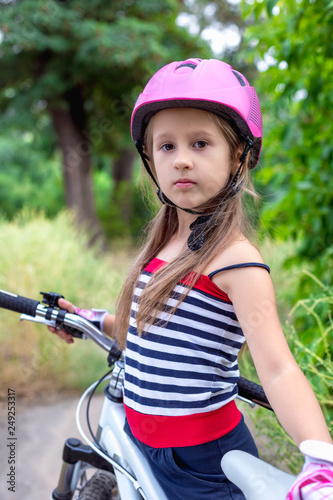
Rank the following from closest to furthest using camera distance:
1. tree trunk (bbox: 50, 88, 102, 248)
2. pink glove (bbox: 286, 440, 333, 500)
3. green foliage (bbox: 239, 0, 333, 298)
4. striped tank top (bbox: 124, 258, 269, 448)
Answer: pink glove (bbox: 286, 440, 333, 500) → striped tank top (bbox: 124, 258, 269, 448) → green foliage (bbox: 239, 0, 333, 298) → tree trunk (bbox: 50, 88, 102, 248)

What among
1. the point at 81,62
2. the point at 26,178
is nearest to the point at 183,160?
the point at 81,62

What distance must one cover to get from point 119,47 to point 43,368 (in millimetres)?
6091

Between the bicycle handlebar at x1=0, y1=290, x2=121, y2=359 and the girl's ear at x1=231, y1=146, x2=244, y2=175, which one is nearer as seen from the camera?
the girl's ear at x1=231, y1=146, x2=244, y2=175

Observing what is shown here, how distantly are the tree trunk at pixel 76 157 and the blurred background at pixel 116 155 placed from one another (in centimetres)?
3

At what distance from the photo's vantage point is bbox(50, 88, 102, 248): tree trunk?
10.1 m

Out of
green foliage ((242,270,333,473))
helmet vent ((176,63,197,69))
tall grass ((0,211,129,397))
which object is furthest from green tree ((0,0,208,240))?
helmet vent ((176,63,197,69))

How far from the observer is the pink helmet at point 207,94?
121cm

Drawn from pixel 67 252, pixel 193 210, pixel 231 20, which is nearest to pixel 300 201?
pixel 193 210

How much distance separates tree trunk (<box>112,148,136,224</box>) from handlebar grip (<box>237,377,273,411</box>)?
13579 mm

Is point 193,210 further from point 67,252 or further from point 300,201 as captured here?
point 67,252

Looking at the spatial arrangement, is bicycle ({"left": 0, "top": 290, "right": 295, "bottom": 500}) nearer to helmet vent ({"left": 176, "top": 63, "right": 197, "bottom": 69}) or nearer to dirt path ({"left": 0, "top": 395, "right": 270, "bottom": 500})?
helmet vent ({"left": 176, "top": 63, "right": 197, "bottom": 69})

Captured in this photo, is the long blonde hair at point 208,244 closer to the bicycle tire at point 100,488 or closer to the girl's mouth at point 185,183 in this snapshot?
the girl's mouth at point 185,183

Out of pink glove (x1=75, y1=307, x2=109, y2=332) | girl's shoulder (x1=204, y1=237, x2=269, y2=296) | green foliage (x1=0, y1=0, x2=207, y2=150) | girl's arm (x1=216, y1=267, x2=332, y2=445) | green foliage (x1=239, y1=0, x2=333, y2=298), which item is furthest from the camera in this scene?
green foliage (x1=0, y1=0, x2=207, y2=150)

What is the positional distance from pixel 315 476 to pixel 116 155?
40.7ft
